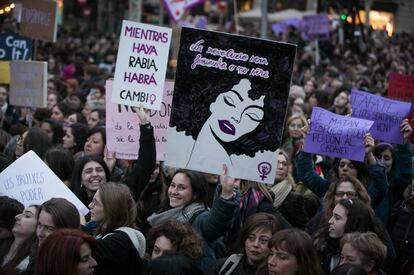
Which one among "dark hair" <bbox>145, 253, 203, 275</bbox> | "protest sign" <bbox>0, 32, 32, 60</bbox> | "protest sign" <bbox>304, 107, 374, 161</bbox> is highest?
"protest sign" <bbox>0, 32, 32, 60</bbox>

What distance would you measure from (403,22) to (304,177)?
42.0 metres

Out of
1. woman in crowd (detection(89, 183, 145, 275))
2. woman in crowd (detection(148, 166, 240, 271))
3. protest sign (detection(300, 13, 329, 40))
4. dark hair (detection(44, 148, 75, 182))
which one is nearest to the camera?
woman in crowd (detection(89, 183, 145, 275))

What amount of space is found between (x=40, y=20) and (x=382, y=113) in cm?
520

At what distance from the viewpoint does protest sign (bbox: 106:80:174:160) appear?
709cm

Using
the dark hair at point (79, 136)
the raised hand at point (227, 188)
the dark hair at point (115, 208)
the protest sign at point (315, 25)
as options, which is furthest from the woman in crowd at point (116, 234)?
the protest sign at point (315, 25)

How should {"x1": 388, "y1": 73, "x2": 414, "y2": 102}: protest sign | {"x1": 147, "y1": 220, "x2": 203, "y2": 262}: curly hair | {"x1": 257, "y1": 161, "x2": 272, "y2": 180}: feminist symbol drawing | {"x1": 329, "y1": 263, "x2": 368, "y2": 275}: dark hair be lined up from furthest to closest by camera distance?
{"x1": 388, "y1": 73, "x2": 414, "y2": 102}: protest sign → {"x1": 257, "y1": 161, "x2": 272, "y2": 180}: feminist symbol drawing → {"x1": 147, "y1": 220, "x2": 203, "y2": 262}: curly hair → {"x1": 329, "y1": 263, "x2": 368, "y2": 275}: dark hair

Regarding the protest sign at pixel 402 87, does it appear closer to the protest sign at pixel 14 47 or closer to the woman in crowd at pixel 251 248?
the woman in crowd at pixel 251 248

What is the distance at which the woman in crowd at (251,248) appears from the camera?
16.9 ft

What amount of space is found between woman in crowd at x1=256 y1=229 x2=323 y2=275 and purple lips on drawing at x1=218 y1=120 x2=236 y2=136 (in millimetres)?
1242

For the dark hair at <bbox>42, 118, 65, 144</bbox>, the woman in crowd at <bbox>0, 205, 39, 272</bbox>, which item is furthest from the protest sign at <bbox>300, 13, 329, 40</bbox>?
the woman in crowd at <bbox>0, 205, 39, 272</bbox>

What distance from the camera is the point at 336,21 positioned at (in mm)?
34125

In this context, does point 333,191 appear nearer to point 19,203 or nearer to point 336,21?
point 19,203

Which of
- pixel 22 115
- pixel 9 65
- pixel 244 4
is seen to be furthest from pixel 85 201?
pixel 244 4

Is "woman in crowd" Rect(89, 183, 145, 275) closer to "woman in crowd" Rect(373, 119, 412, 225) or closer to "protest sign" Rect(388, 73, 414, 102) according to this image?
"woman in crowd" Rect(373, 119, 412, 225)
